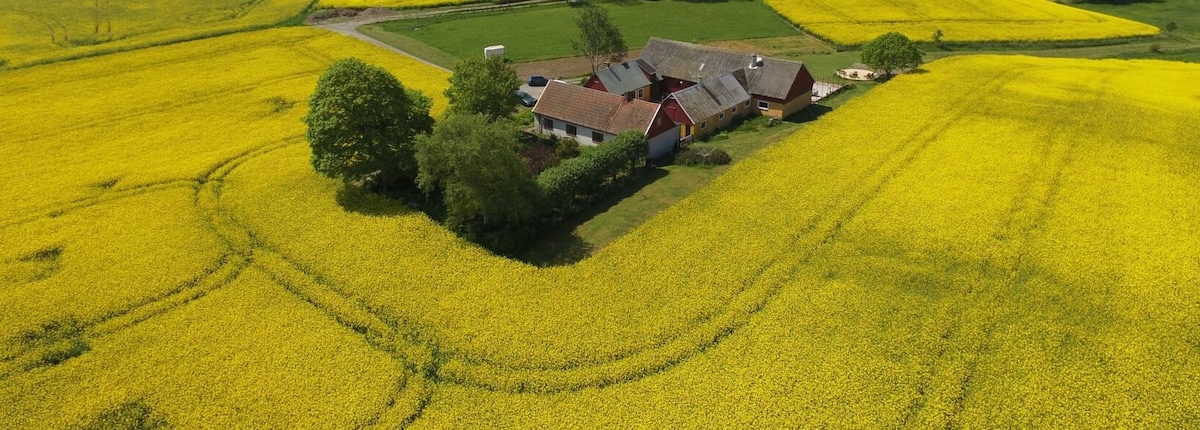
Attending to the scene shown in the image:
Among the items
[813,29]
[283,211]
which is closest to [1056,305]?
[283,211]

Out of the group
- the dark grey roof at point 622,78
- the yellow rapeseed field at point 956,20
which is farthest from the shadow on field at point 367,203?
the yellow rapeseed field at point 956,20

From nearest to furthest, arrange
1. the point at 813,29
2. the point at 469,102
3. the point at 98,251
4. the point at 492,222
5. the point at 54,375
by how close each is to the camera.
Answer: the point at 54,375 → the point at 98,251 → the point at 492,222 → the point at 469,102 → the point at 813,29

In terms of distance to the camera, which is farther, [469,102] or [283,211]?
[469,102]

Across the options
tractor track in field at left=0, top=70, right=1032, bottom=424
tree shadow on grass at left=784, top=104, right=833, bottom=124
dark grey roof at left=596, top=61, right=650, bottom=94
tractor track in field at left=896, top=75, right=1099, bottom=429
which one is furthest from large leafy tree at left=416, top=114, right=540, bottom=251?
tree shadow on grass at left=784, top=104, right=833, bottom=124

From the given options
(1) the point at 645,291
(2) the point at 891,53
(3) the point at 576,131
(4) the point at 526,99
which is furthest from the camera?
(2) the point at 891,53

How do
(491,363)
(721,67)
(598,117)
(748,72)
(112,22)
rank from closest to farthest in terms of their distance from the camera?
1. (491,363)
2. (598,117)
3. (748,72)
4. (721,67)
5. (112,22)

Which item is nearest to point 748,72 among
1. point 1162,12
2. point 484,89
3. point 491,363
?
point 484,89

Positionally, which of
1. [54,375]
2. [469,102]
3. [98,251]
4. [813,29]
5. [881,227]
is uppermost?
[813,29]

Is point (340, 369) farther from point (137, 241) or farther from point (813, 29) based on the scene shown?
point (813, 29)

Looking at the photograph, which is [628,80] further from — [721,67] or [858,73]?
[858,73]
